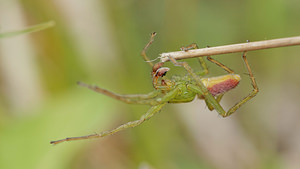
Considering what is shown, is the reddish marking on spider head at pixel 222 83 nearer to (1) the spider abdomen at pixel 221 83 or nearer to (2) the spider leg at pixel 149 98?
(1) the spider abdomen at pixel 221 83

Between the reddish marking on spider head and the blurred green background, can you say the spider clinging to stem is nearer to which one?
the reddish marking on spider head

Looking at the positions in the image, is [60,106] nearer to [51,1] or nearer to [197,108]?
[51,1]

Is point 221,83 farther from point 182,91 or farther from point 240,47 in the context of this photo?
point 240,47

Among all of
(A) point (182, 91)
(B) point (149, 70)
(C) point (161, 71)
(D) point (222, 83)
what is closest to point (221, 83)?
(D) point (222, 83)

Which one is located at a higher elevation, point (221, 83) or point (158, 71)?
point (158, 71)

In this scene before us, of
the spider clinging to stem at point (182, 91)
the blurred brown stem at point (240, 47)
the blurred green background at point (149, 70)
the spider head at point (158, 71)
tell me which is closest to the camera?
the blurred brown stem at point (240, 47)

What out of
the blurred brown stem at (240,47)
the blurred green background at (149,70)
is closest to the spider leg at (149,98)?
the blurred brown stem at (240,47)
